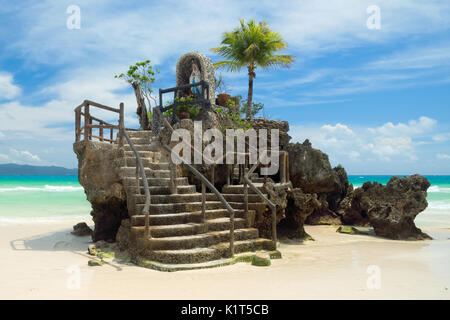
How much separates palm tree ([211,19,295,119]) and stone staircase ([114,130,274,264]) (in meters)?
7.77

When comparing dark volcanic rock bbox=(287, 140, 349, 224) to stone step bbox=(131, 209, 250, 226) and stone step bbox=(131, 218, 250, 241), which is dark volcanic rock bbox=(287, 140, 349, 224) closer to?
stone step bbox=(131, 209, 250, 226)

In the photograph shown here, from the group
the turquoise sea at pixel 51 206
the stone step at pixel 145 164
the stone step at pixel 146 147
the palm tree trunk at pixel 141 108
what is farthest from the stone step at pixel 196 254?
the turquoise sea at pixel 51 206

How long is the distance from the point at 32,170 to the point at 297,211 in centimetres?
12151

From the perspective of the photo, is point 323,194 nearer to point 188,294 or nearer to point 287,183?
point 287,183

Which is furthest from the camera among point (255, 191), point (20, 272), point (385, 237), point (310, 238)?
point (385, 237)

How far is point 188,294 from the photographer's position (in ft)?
16.8

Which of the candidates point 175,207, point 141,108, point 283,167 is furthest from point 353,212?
point 141,108

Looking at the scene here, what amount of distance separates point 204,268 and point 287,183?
175 inches

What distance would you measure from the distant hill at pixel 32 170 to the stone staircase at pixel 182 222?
10900 cm

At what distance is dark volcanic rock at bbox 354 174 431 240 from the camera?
1174cm

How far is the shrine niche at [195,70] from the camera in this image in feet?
46.2

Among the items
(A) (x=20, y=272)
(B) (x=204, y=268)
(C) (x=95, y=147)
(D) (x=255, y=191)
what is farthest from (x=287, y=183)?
(A) (x=20, y=272)

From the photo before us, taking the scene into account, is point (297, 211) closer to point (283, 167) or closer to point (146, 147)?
point (283, 167)

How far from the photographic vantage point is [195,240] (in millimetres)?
7078
